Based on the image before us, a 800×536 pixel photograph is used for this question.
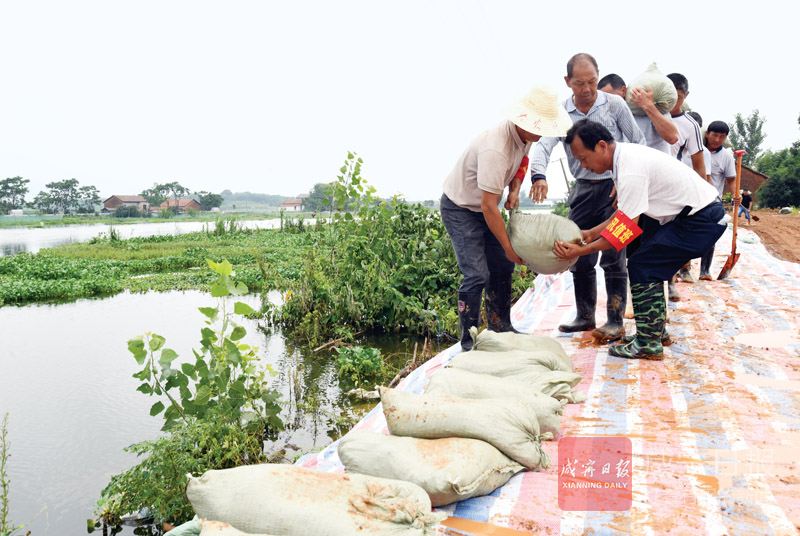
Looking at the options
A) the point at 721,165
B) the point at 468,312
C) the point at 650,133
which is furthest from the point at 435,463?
the point at 721,165

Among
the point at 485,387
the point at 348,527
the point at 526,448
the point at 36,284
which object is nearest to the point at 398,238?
the point at 485,387

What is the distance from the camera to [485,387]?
2104 millimetres

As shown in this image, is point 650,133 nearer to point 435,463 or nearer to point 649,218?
point 649,218

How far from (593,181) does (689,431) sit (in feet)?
5.41

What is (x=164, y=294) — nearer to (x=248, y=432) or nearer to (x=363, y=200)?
(x=363, y=200)

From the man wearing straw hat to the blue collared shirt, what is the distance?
0.16m

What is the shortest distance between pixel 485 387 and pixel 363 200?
324 centimetres

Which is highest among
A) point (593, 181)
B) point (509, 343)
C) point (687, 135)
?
point (687, 135)

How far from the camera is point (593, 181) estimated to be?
316 cm

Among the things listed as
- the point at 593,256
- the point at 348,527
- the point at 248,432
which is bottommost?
the point at 248,432

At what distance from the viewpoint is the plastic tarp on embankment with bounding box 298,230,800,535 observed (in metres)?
1.47

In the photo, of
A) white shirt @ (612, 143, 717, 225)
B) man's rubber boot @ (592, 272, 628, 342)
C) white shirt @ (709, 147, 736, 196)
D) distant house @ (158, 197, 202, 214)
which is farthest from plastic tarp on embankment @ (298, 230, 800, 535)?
distant house @ (158, 197, 202, 214)

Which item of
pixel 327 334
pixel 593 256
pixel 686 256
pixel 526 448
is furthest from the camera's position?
pixel 327 334

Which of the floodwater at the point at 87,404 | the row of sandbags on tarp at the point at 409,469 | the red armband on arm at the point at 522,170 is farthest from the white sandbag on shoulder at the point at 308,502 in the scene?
the red armband on arm at the point at 522,170
